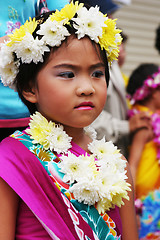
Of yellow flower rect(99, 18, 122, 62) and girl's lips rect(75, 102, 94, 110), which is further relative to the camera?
yellow flower rect(99, 18, 122, 62)

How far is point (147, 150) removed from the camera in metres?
4.12

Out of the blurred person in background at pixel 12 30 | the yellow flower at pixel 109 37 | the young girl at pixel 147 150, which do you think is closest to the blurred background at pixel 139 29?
the young girl at pixel 147 150

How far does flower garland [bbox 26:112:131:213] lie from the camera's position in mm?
1616

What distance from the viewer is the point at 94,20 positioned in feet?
5.60

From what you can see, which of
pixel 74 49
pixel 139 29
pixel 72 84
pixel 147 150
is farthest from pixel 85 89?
pixel 139 29

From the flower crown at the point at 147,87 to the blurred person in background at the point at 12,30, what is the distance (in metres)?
2.34

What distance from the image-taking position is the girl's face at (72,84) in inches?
64.3

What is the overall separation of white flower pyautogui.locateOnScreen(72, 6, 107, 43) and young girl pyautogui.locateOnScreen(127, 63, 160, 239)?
2434 mm

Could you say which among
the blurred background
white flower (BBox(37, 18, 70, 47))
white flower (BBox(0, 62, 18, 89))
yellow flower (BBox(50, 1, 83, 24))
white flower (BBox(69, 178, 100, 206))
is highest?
yellow flower (BBox(50, 1, 83, 24))

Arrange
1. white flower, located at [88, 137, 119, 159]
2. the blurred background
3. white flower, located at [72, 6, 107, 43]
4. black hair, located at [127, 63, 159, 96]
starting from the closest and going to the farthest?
white flower, located at [72, 6, 107, 43], white flower, located at [88, 137, 119, 159], black hair, located at [127, 63, 159, 96], the blurred background

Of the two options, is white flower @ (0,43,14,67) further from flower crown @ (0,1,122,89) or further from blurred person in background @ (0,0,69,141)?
blurred person in background @ (0,0,69,141)

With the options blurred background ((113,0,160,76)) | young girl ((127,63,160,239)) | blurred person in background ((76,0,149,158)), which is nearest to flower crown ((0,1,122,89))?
blurred person in background ((76,0,149,158))

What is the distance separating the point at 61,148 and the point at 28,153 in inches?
5.6

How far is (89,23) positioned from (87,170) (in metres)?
0.60
